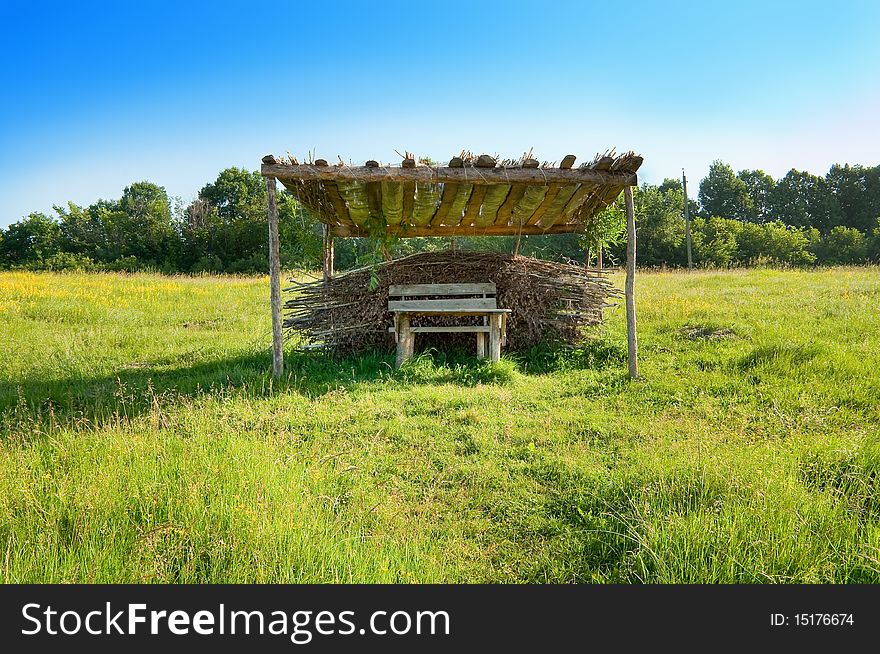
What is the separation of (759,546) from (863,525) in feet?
3.18

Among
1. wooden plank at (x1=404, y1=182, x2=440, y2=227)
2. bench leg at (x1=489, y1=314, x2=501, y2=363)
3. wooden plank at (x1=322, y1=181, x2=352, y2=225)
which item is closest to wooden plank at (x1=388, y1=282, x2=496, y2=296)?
bench leg at (x1=489, y1=314, x2=501, y2=363)

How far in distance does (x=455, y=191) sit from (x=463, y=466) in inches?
173

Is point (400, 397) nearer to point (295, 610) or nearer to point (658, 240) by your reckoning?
point (295, 610)

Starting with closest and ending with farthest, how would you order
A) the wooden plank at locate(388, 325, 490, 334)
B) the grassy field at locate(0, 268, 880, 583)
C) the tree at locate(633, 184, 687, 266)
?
the grassy field at locate(0, 268, 880, 583) < the wooden plank at locate(388, 325, 490, 334) < the tree at locate(633, 184, 687, 266)

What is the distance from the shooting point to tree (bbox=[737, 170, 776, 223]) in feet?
165

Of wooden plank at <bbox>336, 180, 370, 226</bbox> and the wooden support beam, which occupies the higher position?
wooden plank at <bbox>336, 180, 370, 226</bbox>

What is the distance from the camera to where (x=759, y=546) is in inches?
113

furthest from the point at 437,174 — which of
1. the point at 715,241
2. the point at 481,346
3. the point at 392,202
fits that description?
the point at 715,241

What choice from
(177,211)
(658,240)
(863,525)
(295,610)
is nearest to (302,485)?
(295,610)

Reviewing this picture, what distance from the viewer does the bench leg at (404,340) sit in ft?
27.3

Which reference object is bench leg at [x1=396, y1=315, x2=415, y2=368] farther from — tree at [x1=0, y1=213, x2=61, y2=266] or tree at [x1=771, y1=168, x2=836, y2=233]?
tree at [x1=771, y1=168, x2=836, y2=233]

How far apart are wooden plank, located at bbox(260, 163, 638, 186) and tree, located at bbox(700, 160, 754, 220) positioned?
167ft

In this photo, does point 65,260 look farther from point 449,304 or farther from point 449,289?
point 449,304

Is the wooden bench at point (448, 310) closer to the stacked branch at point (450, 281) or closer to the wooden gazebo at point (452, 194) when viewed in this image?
the stacked branch at point (450, 281)
